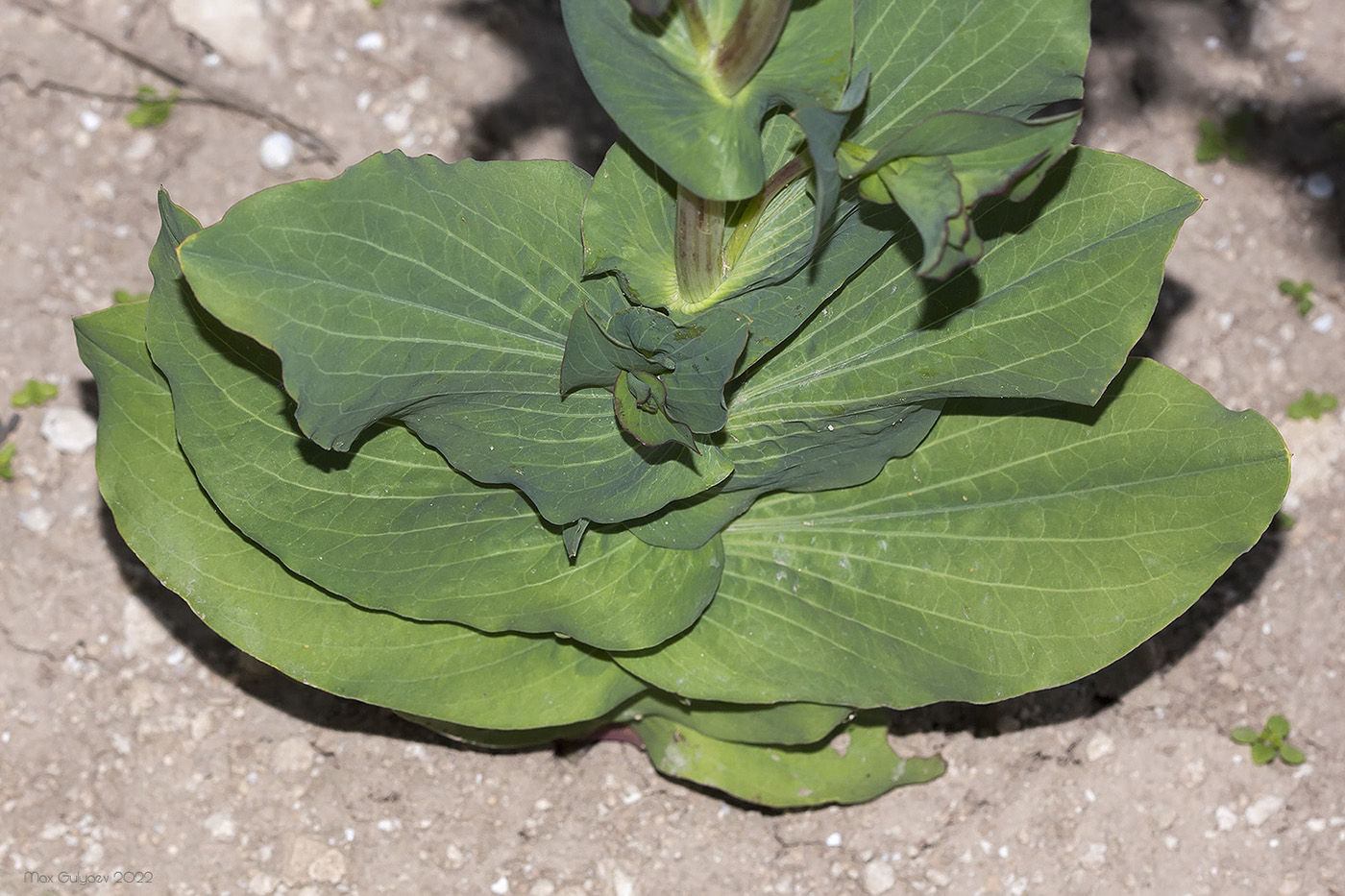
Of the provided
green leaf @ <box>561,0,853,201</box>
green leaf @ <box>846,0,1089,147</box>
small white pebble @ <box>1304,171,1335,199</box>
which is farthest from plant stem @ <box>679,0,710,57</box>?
small white pebble @ <box>1304,171,1335,199</box>

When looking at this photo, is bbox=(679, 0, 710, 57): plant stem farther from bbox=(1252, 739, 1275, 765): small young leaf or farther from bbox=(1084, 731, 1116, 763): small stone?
bbox=(1252, 739, 1275, 765): small young leaf

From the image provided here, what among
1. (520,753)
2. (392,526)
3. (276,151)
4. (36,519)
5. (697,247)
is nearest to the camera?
(697,247)

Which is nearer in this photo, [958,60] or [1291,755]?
[958,60]

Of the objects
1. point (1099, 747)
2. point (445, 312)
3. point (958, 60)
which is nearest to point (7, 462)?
point (445, 312)

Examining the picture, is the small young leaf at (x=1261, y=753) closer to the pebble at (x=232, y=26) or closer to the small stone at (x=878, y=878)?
the small stone at (x=878, y=878)

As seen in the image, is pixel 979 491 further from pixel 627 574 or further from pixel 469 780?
pixel 469 780

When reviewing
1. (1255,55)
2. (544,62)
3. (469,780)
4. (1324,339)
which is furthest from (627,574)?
(1255,55)

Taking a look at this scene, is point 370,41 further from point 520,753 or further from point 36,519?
point 520,753
